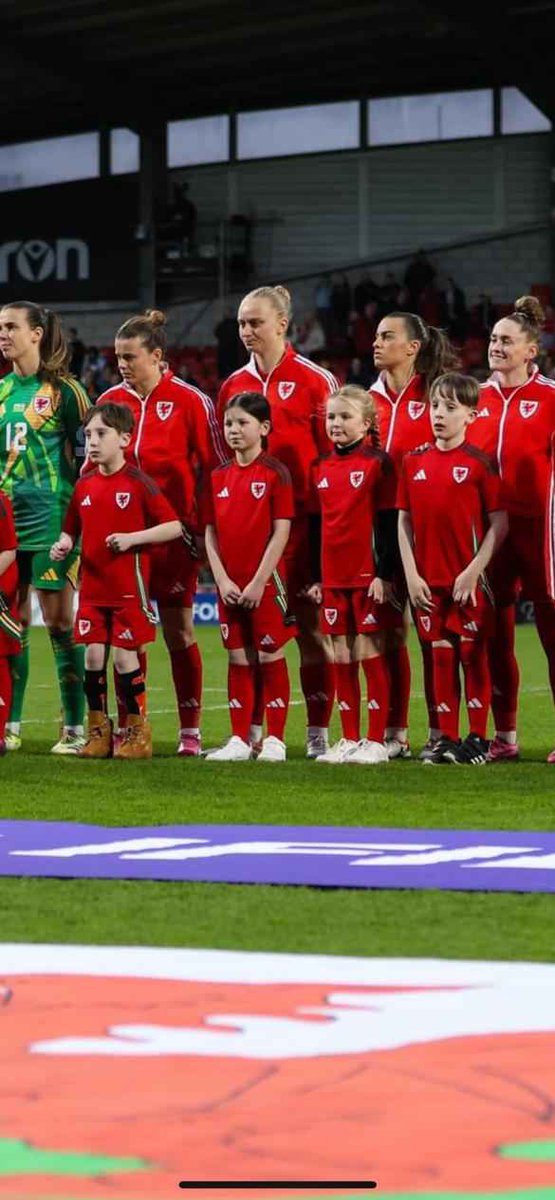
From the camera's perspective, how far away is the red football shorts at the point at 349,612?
8.79 metres

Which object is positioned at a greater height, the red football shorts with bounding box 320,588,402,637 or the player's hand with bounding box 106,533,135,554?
the player's hand with bounding box 106,533,135,554

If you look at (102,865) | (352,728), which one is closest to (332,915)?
(102,865)

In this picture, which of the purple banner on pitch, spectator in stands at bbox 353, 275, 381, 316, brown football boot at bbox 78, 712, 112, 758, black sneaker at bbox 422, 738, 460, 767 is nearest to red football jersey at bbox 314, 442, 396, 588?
black sneaker at bbox 422, 738, 460, 767

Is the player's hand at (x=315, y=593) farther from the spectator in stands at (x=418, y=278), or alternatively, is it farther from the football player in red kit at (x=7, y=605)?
the spectator in stands at (x=418, y=278)

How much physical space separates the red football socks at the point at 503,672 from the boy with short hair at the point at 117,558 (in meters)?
1.41

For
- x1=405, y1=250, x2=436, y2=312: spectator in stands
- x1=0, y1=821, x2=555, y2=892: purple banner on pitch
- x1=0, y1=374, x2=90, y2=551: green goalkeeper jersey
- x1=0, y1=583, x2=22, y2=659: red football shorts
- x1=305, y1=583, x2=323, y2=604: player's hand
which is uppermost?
x1=405, y1=250, x2=436, y2=312: spectator in stands

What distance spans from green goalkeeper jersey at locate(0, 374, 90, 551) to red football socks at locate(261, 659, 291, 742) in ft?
3.96

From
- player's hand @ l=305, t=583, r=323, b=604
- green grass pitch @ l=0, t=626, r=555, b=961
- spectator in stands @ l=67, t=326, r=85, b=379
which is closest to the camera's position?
green grass pitch @ l=0, t=626, r=555, b=961

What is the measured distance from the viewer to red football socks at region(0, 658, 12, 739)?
9109mm

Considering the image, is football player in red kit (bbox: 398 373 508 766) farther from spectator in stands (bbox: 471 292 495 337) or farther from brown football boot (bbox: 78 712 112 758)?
spectator in stands (bbox: 471 292 495 337)

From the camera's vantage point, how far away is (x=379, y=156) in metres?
31.2

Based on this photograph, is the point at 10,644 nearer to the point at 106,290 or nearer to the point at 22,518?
the point at 22,518

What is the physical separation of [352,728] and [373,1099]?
215 inches

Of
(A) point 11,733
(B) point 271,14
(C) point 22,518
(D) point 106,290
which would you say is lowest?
(A) point 11,733
